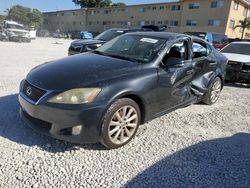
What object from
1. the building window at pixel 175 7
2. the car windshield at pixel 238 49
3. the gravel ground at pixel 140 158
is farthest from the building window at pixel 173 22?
the gravel ground at pixel 140 158

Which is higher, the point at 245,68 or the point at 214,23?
the point at 214,23

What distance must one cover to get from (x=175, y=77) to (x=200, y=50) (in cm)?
142

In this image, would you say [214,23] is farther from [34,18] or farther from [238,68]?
[34,18]

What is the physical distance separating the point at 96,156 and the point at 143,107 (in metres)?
0.97

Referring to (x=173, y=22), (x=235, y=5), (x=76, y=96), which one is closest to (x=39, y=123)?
(x=76, y=96)

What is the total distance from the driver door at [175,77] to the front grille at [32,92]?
1.70 m

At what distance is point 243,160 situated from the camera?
333cm

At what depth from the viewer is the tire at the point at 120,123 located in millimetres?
3131

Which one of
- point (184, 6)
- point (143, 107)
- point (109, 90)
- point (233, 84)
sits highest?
point (184, 6)

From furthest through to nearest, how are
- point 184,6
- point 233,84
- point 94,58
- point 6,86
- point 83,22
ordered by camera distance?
point 83,22
point 184,6
point 233,84
point 6,86
point 94,58

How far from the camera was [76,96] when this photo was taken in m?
2.99

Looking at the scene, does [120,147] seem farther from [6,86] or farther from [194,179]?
[6,86]

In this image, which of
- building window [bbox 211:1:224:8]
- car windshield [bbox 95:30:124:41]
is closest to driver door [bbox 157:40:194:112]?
car windshield [bbox 95:30:124:41]

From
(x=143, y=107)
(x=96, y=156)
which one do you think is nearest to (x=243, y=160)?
(x=143, y=107)
